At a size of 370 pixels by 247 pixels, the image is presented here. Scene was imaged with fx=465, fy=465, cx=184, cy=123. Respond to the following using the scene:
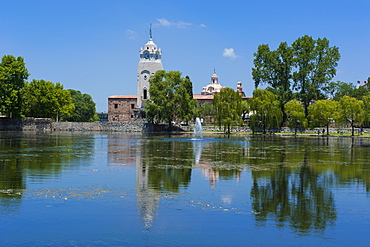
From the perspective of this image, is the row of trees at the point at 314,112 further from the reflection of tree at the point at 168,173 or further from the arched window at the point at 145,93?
the reflection of tree at the point at 168,173

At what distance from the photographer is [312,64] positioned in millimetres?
83188

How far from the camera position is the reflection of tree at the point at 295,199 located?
1166cm

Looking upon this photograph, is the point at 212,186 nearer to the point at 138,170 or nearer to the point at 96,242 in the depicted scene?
the point at 138,170

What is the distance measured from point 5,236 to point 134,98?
136111 millimetres

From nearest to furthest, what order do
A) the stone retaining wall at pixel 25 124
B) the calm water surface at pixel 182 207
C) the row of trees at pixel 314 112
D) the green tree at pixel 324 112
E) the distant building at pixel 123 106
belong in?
the calm water surface at pixel 182 207, the row of trees at pixel 314 112, the green tree at pixel 324 112, the stone retaining wall at pixel 25 124, the distant building at pixel 123 106

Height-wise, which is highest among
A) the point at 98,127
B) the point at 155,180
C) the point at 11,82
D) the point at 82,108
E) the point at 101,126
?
the point at 11,82

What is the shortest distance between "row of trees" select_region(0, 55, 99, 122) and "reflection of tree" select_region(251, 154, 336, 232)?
2794 inches

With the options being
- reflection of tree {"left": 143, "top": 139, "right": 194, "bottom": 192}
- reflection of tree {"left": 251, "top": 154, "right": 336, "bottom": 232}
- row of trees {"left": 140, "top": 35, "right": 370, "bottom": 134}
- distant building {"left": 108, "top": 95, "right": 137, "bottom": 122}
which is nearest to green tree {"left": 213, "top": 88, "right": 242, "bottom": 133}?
row of trees {"left": 140, "top": 35, "right": 370, "bottom": 134}

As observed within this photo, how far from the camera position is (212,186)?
1641 centimetres

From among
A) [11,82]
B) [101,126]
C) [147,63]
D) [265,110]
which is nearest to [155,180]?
[265,110]

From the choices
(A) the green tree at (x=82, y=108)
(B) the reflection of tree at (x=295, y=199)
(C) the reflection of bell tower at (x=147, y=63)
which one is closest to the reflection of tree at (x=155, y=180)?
(B) the reflection of tree at (x=295, y=199)

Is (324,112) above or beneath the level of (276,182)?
above

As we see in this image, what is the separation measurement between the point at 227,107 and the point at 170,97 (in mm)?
12730

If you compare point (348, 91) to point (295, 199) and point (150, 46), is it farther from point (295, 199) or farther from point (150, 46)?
point (295, 199)
